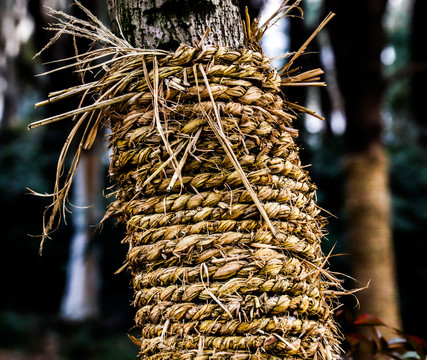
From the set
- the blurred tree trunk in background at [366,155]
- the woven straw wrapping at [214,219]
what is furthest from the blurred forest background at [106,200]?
the woven straw wrapping at [214,219]

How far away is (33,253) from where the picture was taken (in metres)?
7.66

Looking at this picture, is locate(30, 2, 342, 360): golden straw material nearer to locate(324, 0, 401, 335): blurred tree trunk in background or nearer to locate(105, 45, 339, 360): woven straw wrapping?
locate(105, 45, 339, 360): woven straw wrapping

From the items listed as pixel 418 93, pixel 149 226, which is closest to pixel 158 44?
pixel 149 226

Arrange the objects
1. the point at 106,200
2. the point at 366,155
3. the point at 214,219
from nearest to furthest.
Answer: the point at 214,219 → the point at 366,155 → the point at 106,200

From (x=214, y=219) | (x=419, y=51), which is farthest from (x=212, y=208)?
(x=419, y=51)

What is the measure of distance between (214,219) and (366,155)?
2.73 m

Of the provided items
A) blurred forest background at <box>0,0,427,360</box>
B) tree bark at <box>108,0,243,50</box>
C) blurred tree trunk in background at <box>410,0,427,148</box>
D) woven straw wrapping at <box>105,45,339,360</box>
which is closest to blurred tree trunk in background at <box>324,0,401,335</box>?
blurred forest background at <box>0,0,427,360</box>

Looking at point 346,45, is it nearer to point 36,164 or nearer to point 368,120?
point 368,120

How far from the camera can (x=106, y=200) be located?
5.83 m

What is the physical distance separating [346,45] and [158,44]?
9.99 ft

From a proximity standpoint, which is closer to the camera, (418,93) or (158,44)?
(158,44)

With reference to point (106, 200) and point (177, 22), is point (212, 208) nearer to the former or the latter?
point (177, 22)

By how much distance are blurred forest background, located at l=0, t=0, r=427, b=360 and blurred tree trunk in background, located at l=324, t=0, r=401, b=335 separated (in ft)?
0.04

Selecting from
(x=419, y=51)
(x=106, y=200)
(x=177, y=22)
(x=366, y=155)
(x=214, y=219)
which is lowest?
(x=106, y=200)
